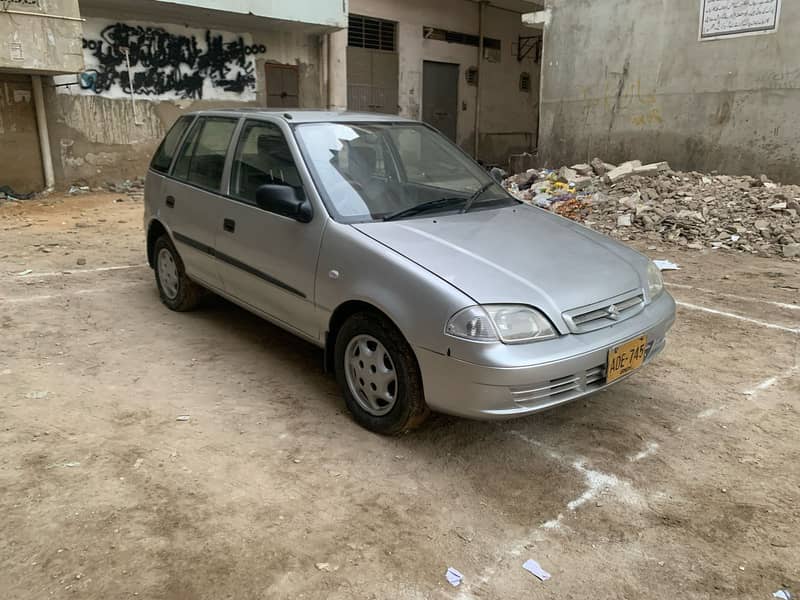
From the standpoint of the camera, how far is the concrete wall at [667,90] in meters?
10.4

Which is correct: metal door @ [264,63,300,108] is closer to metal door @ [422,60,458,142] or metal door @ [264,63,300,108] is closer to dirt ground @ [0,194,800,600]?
metal door @ [422,60,458,142]

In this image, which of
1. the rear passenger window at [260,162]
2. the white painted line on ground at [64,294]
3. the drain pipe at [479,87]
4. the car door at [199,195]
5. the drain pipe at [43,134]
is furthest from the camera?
the drain pipe at [479,87]

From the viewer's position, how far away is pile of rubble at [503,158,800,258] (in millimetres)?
8367

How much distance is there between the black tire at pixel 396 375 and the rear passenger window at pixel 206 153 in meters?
1.77

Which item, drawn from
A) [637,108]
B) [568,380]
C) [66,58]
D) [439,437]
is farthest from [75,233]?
[637,108]

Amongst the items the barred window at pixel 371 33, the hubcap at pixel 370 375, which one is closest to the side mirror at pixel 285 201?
the hubcap at pixel 370 375

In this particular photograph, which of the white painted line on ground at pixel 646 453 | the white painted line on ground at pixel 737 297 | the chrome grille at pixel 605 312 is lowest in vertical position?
the white painted line on ground at pixel 646 453

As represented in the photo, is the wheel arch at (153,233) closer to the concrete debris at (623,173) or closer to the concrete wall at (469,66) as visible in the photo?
the concrete debris at (623,173)

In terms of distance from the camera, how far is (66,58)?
10.2 m

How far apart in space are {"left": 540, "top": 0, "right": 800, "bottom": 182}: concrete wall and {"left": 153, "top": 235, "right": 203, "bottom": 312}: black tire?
31.4ft

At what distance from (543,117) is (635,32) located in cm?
256

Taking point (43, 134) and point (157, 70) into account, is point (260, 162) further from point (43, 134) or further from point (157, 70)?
point (157, 70)

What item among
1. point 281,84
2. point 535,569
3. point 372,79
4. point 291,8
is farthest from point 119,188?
point 535,569

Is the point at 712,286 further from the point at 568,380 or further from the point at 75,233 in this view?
the point at 75,233
